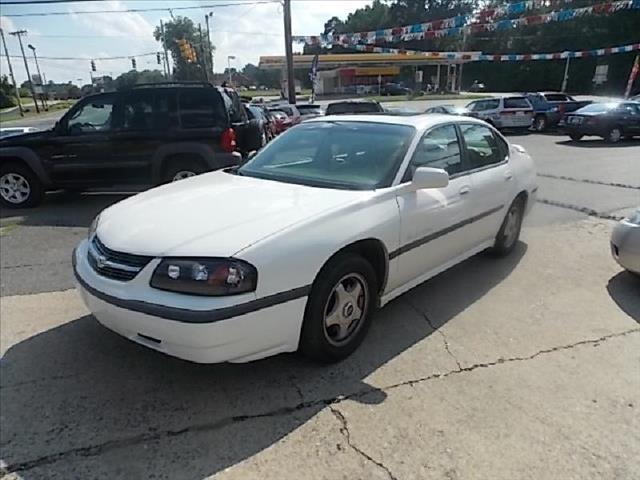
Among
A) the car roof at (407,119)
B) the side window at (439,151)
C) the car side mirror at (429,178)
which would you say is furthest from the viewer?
the car roof at (407,119)

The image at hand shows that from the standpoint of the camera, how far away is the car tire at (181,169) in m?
7.45

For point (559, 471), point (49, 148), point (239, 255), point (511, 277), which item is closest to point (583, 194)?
point (511, 277)

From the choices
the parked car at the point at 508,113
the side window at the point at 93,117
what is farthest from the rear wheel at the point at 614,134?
the side window at the point at 93,117

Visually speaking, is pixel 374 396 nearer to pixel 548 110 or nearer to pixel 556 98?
pixel 548 110

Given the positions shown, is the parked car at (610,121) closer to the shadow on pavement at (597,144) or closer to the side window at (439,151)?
the shadow on pavement at (597,144)

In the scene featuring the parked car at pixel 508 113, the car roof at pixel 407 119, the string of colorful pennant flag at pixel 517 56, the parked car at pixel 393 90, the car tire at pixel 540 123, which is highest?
the string of colorful pennant flag at pixel 517 56

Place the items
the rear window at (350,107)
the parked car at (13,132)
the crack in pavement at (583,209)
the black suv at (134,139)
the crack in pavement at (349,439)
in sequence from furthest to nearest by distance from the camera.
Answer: the rear window at (350,107)
the parked car at (13,132)
the black suv at (134,139)
the crack in pavement at (583,209)
the crack in pavement at (349,439)

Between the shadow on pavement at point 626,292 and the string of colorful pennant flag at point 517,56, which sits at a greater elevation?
the string of colorful pennant flag at point 517,56

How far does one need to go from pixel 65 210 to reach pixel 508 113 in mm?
18528

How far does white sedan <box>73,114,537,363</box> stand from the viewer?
→ 251 cm

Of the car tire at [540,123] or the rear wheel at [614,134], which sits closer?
the rear wheel at [614,134]

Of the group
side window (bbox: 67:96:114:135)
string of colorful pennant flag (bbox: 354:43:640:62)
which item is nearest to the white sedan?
side window (bbox: 67:96:114:135)

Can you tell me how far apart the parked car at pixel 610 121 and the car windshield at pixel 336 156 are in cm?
1514

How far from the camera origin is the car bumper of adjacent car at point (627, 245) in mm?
4172
